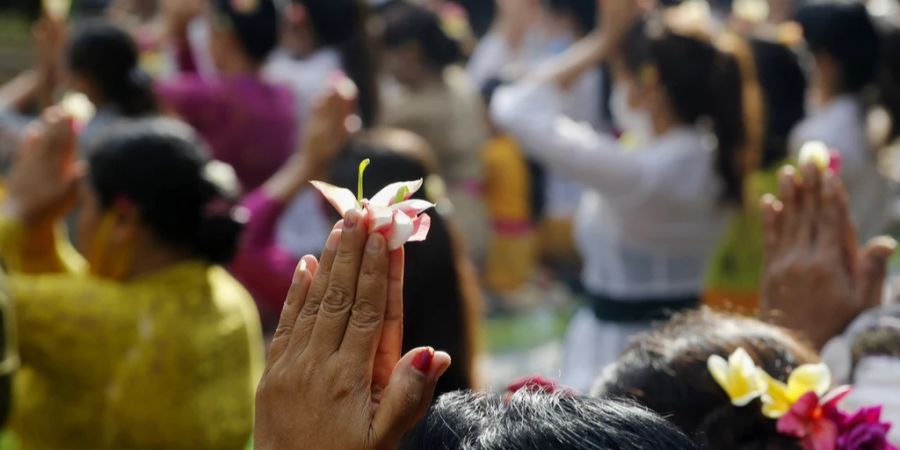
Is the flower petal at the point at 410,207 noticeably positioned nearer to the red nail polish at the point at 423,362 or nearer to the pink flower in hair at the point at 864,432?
the red nail polish at the point at 423,362

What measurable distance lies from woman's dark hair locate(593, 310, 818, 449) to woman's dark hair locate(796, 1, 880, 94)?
7.46ft

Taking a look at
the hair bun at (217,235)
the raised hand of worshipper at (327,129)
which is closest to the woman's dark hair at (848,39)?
the raised hand of worshipper at (327,129)

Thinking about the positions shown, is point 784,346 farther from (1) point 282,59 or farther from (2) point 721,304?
(1) point 282,59

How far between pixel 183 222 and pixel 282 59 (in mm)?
2881

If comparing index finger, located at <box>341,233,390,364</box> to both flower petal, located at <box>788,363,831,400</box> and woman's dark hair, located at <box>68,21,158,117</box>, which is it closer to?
flower petal, located at <box>788,363,831,400</box>

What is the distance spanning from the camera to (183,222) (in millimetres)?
2484

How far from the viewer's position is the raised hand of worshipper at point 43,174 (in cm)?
270

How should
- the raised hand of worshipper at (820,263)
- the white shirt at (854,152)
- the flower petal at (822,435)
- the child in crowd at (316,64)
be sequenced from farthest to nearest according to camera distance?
1. the child in crowd at (316,64)
2. the white shirt at (854,152)
3. the raised hand of worshipper at (820,263)
4. the flower petal at (822,435)

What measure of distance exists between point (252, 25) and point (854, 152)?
222cm

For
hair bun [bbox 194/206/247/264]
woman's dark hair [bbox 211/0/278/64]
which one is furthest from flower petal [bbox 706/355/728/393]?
woman's dark hair [bbox 211/0/278/64]

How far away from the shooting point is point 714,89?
128 inches

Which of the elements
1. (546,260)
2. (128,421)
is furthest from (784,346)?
(546,260)

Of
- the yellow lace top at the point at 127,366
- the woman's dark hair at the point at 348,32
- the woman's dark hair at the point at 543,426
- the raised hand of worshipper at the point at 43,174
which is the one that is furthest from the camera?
the woman's dark hair at the point at 348,32

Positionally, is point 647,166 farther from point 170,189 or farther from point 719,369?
point 719,369
